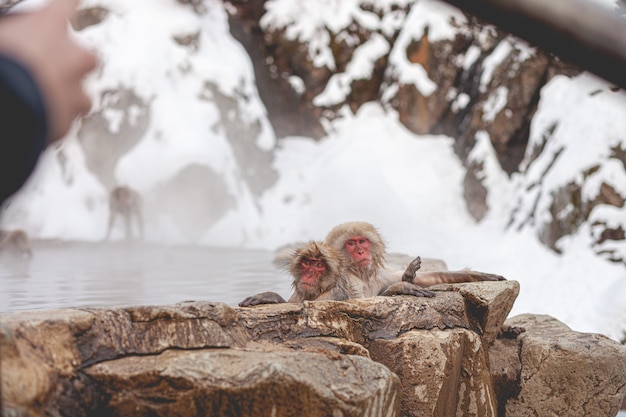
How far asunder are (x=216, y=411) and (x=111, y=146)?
9957 millimetres

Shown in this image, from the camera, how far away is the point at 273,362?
236 cm

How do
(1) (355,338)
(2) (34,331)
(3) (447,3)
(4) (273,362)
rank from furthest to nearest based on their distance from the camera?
1. (1) (355,338)
2. (4) (273,362)
3. (2) (34,331)
4. (3) (447,3)

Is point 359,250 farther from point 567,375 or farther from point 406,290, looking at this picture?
point 567,375

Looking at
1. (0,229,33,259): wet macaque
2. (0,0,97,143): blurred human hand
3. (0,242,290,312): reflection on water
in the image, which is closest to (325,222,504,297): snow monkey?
(0,242,290,312): reflection on water

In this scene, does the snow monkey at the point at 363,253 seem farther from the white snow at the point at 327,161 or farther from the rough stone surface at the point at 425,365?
the white snow at the point at 327,161

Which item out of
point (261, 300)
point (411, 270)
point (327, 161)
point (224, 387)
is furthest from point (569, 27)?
point (327, 161)

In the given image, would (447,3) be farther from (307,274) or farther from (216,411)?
(307,274)

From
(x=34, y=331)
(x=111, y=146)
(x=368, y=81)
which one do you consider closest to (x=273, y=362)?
(x=34, y=331)

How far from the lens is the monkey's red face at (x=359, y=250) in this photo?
3645 millimetres

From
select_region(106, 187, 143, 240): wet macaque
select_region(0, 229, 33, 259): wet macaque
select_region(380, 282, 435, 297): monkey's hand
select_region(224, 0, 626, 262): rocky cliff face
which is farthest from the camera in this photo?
select_region(224, 0, 626, 262): rocky cliff face

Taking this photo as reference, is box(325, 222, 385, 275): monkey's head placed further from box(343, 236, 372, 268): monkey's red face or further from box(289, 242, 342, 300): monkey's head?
box(289, 242, 342, 300): monkey's head

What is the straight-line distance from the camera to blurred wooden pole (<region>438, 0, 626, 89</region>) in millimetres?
399

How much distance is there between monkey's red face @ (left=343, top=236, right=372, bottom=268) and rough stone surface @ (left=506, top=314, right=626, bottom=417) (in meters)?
1.00

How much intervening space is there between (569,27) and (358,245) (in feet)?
10.8
